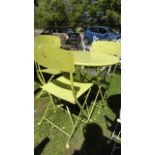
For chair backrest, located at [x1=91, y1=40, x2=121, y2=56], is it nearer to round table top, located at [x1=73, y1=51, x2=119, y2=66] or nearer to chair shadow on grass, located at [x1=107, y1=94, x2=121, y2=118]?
round table top, located at [x1=73, y1=51, x2=119, y2=66]

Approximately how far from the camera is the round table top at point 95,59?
10.7 feet

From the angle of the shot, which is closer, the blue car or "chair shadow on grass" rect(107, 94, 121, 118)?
"chair shadow on grass" rect(107, 94, 121, 118)

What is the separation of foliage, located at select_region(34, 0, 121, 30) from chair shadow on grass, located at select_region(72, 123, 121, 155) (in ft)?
36.6

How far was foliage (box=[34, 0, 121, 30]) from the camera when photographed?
14234 mm

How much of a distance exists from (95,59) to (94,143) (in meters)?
1.19

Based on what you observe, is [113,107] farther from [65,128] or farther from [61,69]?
[61,69]

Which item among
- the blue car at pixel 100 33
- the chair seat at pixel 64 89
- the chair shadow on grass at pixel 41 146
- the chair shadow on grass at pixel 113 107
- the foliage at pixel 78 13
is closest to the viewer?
the chair shadow on grass at pixel 41 146

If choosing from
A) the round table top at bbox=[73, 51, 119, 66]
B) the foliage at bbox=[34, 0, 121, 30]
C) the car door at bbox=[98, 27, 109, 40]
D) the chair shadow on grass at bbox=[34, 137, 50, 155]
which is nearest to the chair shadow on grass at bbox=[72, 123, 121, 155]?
the chair shadow on grass at bbox=[34, 137, 50, 155]

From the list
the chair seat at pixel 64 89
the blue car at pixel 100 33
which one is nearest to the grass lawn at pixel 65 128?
the chair seat at pixel 64 89

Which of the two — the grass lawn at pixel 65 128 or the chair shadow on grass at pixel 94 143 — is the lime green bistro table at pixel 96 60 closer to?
the grass lawn at pixel 65 128

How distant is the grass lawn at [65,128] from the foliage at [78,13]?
34.6 ft
